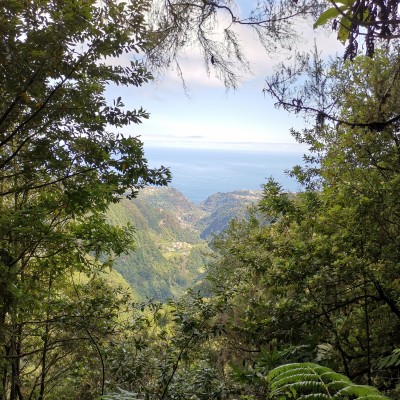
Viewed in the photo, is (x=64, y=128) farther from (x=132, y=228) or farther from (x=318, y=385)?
(x=318, y=385)

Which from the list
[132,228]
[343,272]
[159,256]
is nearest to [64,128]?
[132,228]

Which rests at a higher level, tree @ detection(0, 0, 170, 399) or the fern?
tree @ detection(0, 0, 170, 399)

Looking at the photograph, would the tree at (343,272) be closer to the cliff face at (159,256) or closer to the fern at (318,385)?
the fern at (318,385)

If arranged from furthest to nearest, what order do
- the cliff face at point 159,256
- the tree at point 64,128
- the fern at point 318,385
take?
the cliff face at point 159,256 → the tree at point 64,128 → the fern at point 318,385

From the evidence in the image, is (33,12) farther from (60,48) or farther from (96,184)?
(96,184)

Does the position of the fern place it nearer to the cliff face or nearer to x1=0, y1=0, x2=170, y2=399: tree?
x1=0, y1=0, x2=170, y2=399: tree

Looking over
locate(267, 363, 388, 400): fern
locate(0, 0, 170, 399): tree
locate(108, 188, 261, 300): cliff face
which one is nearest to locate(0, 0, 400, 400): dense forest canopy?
locate(0, 0, 170, 399): tree

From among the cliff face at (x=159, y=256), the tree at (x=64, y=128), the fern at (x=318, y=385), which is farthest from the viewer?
the cliff face at (x=159, y=256)

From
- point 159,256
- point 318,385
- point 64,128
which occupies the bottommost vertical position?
point 159,256

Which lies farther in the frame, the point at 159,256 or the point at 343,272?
the point at 159,256

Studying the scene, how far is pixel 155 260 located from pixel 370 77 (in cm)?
12713

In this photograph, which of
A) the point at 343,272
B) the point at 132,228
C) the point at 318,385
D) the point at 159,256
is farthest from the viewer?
the point at 159,256

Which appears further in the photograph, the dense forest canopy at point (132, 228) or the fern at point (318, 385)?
the dense forest canopy at point (132, 228)

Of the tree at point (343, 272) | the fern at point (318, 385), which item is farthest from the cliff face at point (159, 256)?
the fern at point (318, 385)
